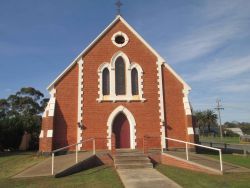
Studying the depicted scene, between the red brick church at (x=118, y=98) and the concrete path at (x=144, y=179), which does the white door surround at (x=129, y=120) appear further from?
the concrete path at (x=144, y=179)

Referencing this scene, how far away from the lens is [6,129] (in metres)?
27.0

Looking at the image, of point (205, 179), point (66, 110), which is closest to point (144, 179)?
point (205, 179)

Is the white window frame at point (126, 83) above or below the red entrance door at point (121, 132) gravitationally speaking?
above

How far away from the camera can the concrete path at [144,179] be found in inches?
419

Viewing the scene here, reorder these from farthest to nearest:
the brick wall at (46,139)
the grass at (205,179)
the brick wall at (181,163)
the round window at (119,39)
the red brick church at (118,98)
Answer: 1. the round window at (119,39)
2. the red brick church at (118,98)
3. the brick wall at (46,139)
4. the brick wall at (181,163)
5. the grass at (205,179)

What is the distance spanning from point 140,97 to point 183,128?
3.72 m

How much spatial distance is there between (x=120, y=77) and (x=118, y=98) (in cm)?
162

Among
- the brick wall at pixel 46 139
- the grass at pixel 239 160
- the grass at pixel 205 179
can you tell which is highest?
the brick wall at pixel 46 139

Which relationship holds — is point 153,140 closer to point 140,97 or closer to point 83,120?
point 140,97

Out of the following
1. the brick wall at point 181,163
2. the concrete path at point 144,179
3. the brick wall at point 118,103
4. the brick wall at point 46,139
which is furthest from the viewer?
the brick wall at point 118,103

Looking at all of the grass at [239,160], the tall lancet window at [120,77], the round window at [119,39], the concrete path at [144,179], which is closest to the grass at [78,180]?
the concrete path at [144,179]

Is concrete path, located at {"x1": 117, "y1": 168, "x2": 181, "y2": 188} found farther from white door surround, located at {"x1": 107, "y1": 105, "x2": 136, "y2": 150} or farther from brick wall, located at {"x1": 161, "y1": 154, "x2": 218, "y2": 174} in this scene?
white door surround, located at {"x1": 107, "y1": 105, "x2": 136, "y2": 150}

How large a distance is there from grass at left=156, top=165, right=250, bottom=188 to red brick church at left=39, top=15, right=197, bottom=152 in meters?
6.58

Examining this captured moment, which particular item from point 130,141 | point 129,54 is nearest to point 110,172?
point 130,141
